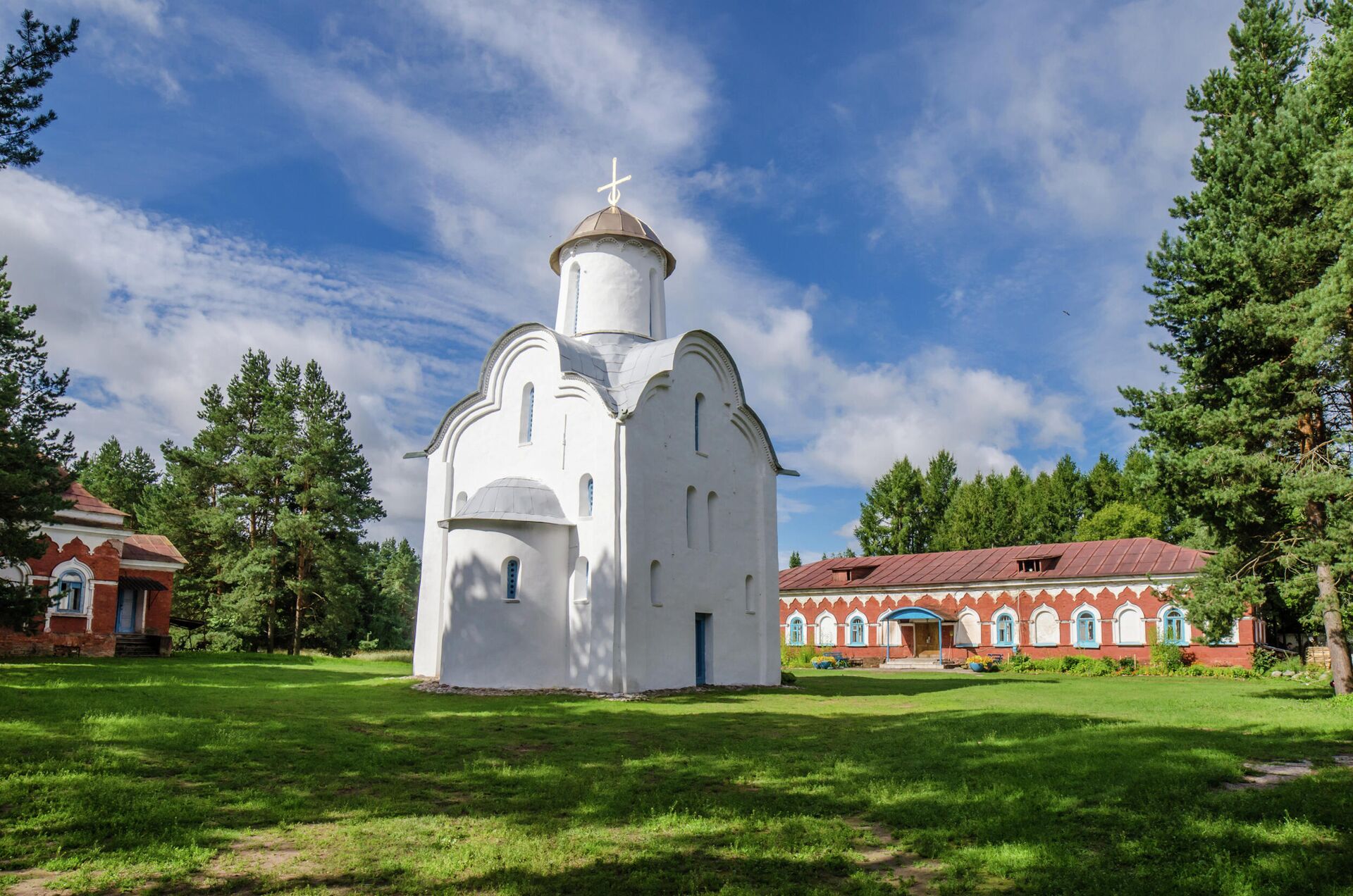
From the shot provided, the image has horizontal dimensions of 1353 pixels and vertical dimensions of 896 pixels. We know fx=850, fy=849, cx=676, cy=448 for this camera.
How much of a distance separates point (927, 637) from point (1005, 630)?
3927 millimetres

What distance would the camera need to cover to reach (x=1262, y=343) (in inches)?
680

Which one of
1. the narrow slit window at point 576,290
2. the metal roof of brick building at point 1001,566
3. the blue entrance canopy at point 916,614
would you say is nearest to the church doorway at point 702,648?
the narrow slit window at point 576,290

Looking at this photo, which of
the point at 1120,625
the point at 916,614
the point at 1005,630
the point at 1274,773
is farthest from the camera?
the point at 916,614

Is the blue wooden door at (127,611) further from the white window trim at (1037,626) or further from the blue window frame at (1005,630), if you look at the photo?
the white window trim at (1037,626)

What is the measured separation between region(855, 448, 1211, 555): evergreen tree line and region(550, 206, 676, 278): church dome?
33.8 meters

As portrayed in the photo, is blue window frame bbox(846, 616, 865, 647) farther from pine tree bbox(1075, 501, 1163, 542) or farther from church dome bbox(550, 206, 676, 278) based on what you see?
church dome bbox(550, 206, 676, 278)

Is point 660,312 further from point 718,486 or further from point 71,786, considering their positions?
point 71,786

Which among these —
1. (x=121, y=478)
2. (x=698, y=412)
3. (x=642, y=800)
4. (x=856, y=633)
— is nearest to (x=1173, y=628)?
(x=856, y=633)

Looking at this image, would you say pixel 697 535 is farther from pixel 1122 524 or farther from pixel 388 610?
pixel 1122 524

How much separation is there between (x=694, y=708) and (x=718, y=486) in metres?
7.27

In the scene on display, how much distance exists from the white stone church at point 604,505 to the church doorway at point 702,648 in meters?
0.04

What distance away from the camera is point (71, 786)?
722 cm

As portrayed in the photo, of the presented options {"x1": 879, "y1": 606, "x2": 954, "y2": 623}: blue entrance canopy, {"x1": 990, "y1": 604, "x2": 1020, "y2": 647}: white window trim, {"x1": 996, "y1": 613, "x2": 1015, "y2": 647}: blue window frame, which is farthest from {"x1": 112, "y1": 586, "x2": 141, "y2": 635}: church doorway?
{"x1": 996, "y1": 613, "x2": 1015, "y2": 647}: blue window frame

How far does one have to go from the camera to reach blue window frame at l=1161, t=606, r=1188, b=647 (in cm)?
3192
